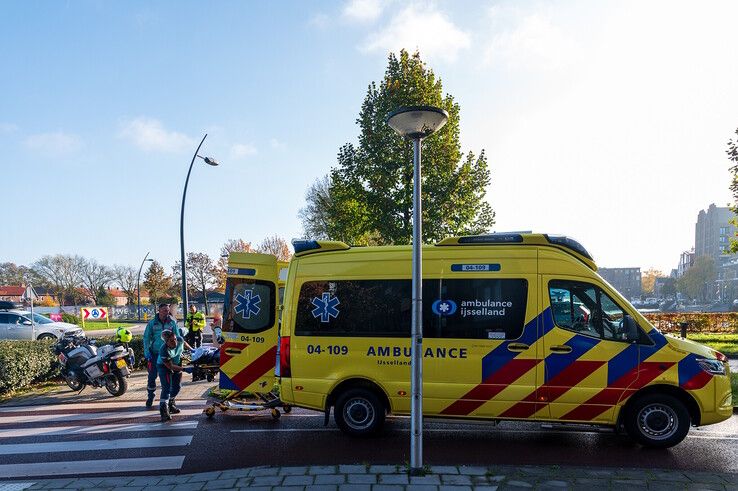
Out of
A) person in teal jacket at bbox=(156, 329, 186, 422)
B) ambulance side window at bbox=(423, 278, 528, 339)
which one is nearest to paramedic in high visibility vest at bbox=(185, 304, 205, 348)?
person in teal jacket at bbox=(156, 329, 186, 422)

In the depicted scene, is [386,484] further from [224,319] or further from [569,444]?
[224,319]

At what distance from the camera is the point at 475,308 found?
6.39 m

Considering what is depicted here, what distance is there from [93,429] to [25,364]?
4.02 meters

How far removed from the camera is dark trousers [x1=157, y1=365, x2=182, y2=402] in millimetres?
7902

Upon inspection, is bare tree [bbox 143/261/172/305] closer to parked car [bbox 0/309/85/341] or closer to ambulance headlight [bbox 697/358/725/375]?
parked car [bbox 0/309/85/341]

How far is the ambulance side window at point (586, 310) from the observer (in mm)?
6129

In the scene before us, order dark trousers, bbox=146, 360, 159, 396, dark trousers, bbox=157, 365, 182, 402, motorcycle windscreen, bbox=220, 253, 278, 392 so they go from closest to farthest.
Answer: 1. dark trousers, bbox=157, 365, 182, 402
2. motorcycle windscreen, bbox=220, 253, 278, 392
3. dark trousers, bbox=146, 360, 159, 396

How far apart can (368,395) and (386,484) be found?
→ 6.23 ft

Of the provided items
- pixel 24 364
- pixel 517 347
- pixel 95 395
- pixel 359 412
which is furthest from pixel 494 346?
pixel 24 364

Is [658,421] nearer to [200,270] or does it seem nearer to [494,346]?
[494,346]

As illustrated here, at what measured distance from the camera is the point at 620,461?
560cm

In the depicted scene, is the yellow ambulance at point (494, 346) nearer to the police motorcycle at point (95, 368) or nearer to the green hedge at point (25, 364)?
the police motorcycle at point (95, 368)

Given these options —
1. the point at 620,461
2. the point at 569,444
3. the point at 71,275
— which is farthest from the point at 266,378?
the point at 71,275

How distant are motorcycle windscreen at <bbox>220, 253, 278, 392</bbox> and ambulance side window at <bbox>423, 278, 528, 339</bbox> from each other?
9.58 ft
